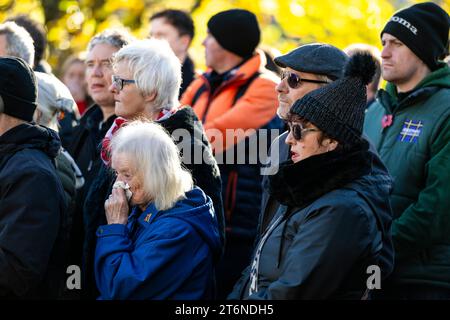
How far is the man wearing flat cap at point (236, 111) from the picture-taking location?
20.7 ft

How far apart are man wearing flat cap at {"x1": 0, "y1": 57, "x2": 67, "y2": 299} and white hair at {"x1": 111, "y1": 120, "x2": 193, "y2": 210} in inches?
17.7

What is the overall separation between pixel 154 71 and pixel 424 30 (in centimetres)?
177

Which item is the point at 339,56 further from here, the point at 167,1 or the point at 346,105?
the point at 167,1

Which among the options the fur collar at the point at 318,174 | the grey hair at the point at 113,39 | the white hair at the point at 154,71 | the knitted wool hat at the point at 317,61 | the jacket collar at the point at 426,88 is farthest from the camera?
the grey hair at the point at 113,39

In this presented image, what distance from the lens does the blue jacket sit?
4.20 m

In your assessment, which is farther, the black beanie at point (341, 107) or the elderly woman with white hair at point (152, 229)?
the elderly woman with white hair at point (152, 229)

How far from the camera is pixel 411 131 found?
5.28 meters

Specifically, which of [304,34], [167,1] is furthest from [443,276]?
[167,1]

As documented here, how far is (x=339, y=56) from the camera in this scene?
193 inches

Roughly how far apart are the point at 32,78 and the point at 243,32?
2361mm

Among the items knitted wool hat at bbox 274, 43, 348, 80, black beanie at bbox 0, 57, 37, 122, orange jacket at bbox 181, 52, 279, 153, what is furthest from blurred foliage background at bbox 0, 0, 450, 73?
black beanie at bbox 0, 57, 37, 122

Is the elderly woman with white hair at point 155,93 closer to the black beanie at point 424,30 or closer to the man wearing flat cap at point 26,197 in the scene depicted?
the man wearing flat cap at point 26,197

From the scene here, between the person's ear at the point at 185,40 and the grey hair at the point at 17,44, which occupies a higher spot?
the grey hair at the point at 17,44

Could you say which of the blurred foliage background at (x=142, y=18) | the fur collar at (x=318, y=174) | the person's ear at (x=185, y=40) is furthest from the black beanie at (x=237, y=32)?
the blurred foliage background at (x=142, y=18)
